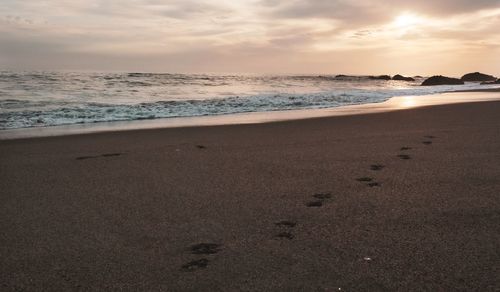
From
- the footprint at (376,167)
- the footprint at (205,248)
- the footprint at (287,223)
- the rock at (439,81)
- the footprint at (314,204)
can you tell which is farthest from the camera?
the rock at (439,81)

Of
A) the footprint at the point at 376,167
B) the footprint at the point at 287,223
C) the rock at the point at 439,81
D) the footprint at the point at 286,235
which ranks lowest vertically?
the footprint at the point at 286,235

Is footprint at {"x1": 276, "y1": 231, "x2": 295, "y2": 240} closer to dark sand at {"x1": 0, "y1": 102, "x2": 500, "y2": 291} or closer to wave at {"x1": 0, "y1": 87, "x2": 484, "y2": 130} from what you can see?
dark sand at {"x1": 0, "y1": 102, "x2": 500, "y2": 291}

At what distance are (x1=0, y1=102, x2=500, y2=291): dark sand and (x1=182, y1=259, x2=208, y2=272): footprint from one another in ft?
0.06

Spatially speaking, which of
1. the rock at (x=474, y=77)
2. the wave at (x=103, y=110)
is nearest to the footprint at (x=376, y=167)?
the wave at (x=103, y=110)

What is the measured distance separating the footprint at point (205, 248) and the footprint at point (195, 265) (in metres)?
0.14

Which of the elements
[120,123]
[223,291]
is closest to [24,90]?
[120,123]

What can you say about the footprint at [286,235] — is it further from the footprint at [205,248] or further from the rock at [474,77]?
the rock at [474,77]

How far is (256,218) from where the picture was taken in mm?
3352

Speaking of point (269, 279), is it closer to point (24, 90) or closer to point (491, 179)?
point (491, 179)

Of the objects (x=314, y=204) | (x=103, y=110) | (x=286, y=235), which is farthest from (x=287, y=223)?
(x=103, y=110)

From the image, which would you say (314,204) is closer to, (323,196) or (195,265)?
(323,196)

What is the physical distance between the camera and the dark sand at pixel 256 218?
2.45 meters

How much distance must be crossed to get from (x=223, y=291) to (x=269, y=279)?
0.85ft

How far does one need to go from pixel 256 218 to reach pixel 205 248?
24.1 inches
